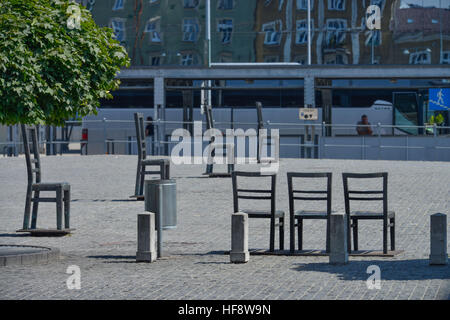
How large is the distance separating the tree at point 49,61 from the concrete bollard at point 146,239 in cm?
165

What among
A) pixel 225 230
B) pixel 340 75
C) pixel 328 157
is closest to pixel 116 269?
pixel 225 230

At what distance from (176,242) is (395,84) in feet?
87.8

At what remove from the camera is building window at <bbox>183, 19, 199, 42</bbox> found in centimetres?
3994

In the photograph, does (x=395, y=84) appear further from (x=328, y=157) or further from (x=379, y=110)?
(x=328, y=157)

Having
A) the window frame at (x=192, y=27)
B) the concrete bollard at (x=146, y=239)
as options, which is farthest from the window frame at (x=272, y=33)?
the concrete bollard at (x=146, y=239)

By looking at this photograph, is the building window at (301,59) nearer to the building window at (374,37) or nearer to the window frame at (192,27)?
the building window at (374,37)

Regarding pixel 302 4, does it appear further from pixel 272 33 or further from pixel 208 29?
pixel 208 29

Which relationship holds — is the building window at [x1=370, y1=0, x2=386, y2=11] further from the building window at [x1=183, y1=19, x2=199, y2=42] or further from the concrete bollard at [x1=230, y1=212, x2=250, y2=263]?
the concrete bollard at [x1=230, y1=212, x2=250, y2=263]

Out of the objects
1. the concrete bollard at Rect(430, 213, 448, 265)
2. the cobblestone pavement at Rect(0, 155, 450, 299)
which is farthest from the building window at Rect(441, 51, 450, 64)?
the concrete bollard at Rect(430, 213, 448, 265)

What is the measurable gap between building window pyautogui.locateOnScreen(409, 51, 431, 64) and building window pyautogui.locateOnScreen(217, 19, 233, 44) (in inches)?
282

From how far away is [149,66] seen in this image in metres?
39.2

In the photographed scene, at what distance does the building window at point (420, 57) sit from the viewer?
38.2m

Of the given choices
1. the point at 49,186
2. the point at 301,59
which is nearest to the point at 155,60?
the point at 301,59

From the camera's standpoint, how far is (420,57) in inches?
1515
